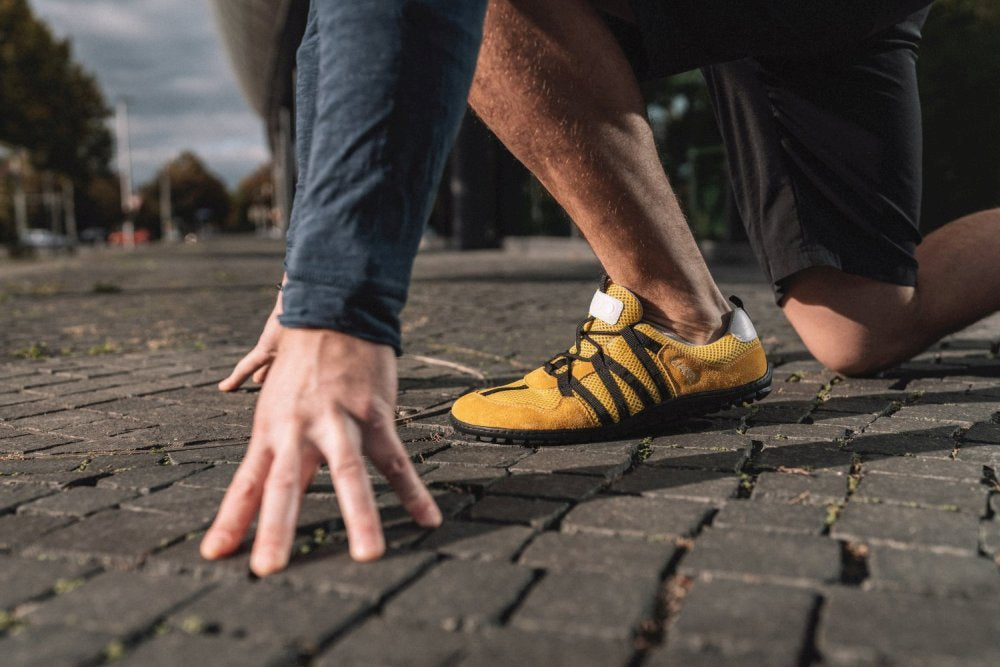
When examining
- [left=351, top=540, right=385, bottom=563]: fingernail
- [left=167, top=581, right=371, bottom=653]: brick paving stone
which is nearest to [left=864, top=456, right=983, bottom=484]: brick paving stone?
[left=351, top=540, right=385, bottom=563]: fingernail

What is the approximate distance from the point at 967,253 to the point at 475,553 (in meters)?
2.06

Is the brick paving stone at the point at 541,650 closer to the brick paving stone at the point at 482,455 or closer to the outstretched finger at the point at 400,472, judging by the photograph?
the outstretched finger at the point at 400,472

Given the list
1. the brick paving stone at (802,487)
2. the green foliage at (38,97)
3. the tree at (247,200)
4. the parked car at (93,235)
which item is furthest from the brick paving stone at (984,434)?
the tree at (247,200)

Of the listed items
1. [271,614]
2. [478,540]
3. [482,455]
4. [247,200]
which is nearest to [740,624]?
[478,540]

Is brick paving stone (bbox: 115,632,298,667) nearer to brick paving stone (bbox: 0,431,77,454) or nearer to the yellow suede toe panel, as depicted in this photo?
the yellow suede toe panel

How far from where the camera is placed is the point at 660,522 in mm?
1592

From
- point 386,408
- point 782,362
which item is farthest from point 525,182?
point 386,408

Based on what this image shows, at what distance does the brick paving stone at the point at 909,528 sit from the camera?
147cm

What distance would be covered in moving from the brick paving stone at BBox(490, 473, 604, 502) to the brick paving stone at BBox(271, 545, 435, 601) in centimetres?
36

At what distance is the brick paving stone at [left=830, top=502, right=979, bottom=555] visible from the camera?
1.47 m

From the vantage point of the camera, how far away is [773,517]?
161 centimetres

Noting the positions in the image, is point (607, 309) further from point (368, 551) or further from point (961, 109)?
point (961, 109)

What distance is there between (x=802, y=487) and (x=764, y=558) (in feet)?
1.31

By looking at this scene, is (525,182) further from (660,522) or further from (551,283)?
(660,522)
